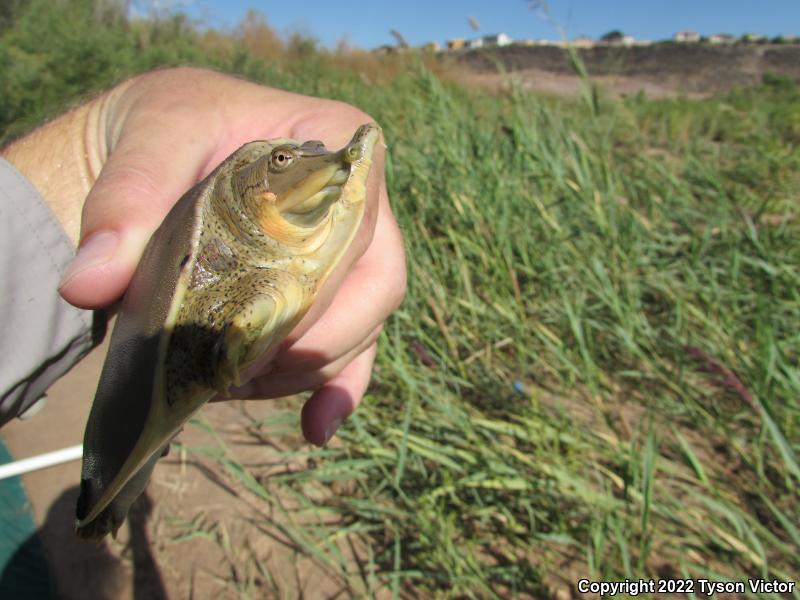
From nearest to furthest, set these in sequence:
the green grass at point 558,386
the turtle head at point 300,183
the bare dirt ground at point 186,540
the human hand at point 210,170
A: the turtle head at point 300,183, the human hand at point 210,170, the green grass at point 558,386, the bare dirt ground at point 186,540

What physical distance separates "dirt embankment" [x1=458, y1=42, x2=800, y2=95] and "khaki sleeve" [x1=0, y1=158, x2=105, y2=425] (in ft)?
33.3

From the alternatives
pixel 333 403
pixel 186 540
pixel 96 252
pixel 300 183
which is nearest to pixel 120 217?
pixel 96 252

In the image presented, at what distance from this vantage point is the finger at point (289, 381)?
1.15 meters

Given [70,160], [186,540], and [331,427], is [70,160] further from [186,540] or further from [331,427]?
[186,540]

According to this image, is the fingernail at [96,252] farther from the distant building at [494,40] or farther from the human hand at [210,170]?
the distant building at [494,40]

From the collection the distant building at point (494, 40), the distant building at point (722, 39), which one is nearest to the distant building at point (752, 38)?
the distant building at point (722, 39)

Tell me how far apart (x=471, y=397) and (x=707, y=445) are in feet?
2.35

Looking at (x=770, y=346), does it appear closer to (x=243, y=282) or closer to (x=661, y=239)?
(x=661, y=239)

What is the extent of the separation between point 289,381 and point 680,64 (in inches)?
557

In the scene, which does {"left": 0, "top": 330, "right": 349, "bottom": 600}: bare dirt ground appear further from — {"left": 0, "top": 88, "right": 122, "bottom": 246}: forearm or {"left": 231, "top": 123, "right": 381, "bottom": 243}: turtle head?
{"left": 231, "top": 123, "right": 381, "bottom": 243}: turtle head

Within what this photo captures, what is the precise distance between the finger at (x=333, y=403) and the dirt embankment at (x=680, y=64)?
9907mm

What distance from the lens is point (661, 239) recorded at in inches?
90.6

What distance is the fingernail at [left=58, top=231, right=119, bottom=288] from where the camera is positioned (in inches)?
32.6

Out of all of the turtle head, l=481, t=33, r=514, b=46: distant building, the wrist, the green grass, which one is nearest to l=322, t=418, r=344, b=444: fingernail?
the green grass
